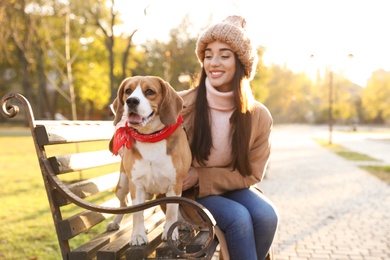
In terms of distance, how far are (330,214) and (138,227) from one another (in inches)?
211

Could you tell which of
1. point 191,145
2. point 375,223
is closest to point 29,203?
point 191,145

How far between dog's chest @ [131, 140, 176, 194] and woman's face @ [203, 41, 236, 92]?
89cm

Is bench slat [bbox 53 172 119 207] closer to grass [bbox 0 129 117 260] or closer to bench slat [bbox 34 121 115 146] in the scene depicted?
bench slat [bbox 34 121 115 146]

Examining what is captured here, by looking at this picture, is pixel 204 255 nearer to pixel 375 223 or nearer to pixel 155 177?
pixel 155 177

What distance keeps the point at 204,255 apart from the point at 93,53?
131 feet

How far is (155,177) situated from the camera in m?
2.93

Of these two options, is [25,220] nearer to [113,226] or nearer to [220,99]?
[113,226]

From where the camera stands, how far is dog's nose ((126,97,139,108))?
8.84 ft

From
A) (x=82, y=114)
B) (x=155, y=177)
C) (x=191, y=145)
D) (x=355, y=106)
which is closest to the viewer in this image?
(x=155, y=177)

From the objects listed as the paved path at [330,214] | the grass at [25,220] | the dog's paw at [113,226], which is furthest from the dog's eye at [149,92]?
the paved path at [330,214]

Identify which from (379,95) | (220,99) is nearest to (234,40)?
(220,99)

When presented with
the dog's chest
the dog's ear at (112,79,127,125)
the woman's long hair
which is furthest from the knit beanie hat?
the dog's chest

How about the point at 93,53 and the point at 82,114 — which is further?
the point at 82,114

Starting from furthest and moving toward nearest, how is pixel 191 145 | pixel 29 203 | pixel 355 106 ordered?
pixel 355 106, pixel 29 203, pixel 191 145
